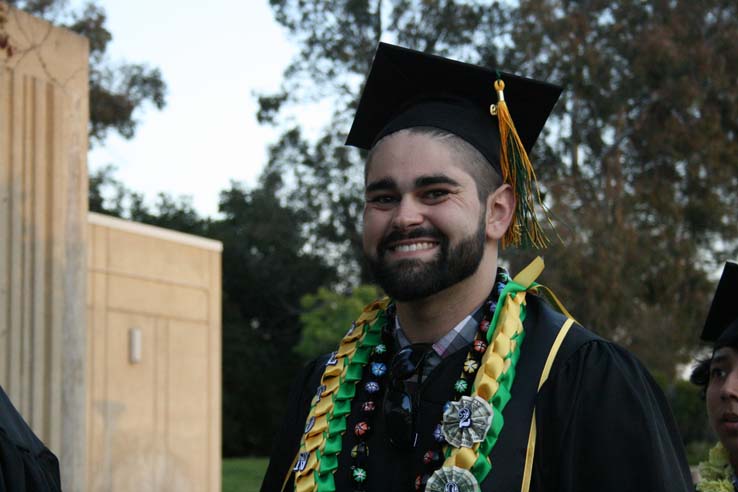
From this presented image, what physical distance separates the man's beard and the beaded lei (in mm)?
174

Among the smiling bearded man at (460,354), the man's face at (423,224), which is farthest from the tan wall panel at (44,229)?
the man's face at (423,224)

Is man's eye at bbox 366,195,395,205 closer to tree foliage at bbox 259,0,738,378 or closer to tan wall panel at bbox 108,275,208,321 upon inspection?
tan wall panel at bbox 108,275,208,321

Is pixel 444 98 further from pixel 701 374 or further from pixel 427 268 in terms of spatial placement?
pixel 701 374

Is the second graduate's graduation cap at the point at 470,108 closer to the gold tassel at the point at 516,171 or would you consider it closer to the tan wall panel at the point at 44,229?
the gold tassel at the point at 516,171

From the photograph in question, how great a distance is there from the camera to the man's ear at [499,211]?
264 cm

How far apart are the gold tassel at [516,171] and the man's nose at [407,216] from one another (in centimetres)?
33

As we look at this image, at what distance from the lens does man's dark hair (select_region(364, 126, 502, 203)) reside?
8.57 feet

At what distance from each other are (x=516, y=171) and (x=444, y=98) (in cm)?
29

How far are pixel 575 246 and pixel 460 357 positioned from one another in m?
18.5

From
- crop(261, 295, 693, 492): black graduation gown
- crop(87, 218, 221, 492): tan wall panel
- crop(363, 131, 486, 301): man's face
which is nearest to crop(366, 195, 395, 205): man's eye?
crop(363, 131, 486, 301): man's face

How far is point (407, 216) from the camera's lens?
2.51 m

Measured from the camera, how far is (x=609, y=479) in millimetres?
2234

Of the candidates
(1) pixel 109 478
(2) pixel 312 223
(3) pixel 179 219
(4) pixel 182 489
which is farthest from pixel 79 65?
(3) pixel 179 219

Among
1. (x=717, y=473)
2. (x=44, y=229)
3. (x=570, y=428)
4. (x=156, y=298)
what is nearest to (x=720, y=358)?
(x=717, y=473)
